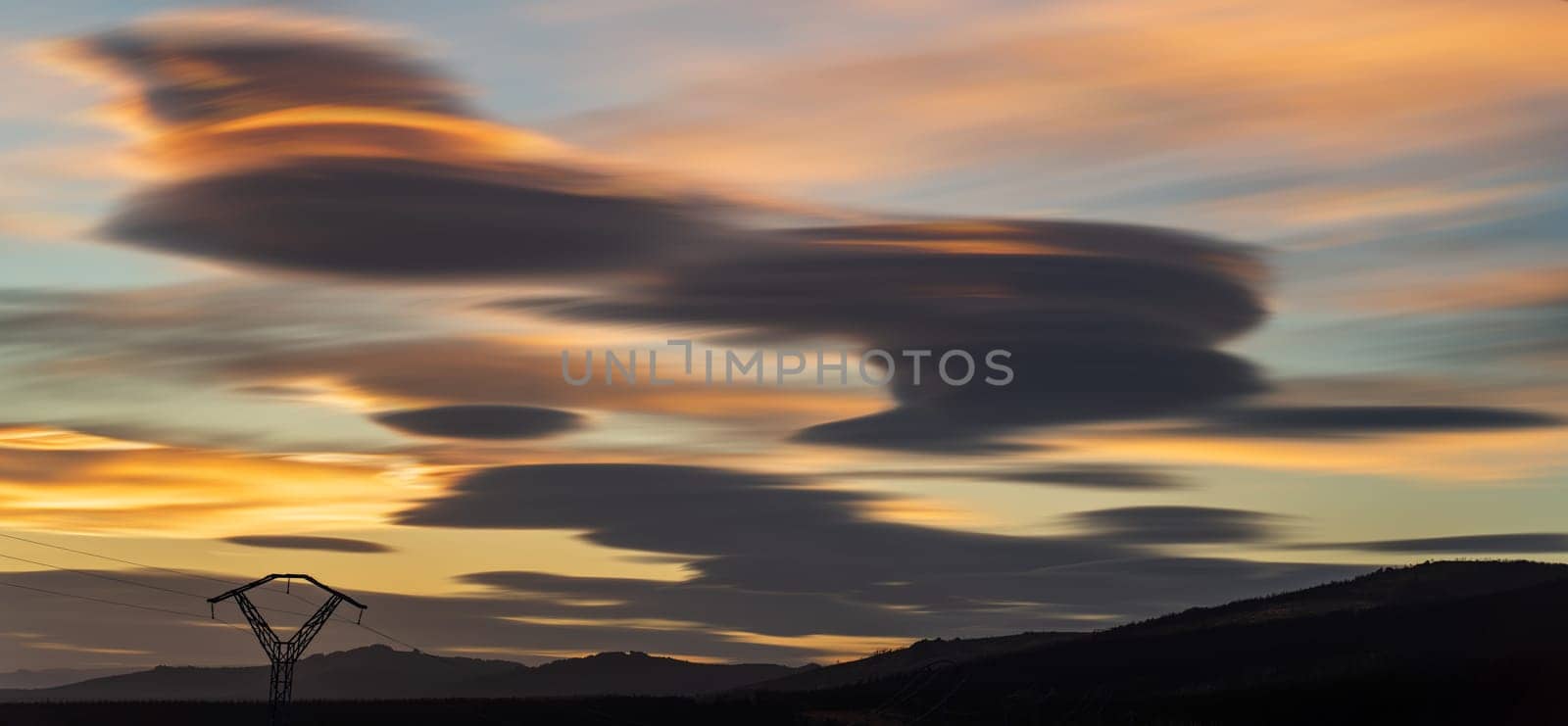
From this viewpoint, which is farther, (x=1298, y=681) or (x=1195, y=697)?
(x=1298, y=681)

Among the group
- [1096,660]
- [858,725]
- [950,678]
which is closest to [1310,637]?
[1096,660]

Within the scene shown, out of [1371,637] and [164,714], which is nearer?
[164,714]

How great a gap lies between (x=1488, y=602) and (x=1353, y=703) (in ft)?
238

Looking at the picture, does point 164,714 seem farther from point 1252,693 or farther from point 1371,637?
point 1371,637

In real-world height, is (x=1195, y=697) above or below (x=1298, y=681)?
below

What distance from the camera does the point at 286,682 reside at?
10200cm

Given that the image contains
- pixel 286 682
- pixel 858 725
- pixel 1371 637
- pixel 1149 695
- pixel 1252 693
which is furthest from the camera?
pixel 1371 637

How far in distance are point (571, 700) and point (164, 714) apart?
34.8m

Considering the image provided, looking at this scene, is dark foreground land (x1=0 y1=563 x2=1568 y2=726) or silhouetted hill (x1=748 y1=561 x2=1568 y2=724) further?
silhouetted hill (x1=748 y1=561 x2=1568 y2=724)

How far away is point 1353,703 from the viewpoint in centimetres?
13300

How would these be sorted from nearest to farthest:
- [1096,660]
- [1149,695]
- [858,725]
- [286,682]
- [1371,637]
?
[286,682], [858,725], [1149,695], [1371,637], [1096,660]

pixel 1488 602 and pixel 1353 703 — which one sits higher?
pixel 1488 602

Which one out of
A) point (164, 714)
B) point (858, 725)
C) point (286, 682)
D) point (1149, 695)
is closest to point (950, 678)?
point (1149, 695)

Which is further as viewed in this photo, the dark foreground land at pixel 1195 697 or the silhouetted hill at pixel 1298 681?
the silhouetted hill at pixel 1298 681
